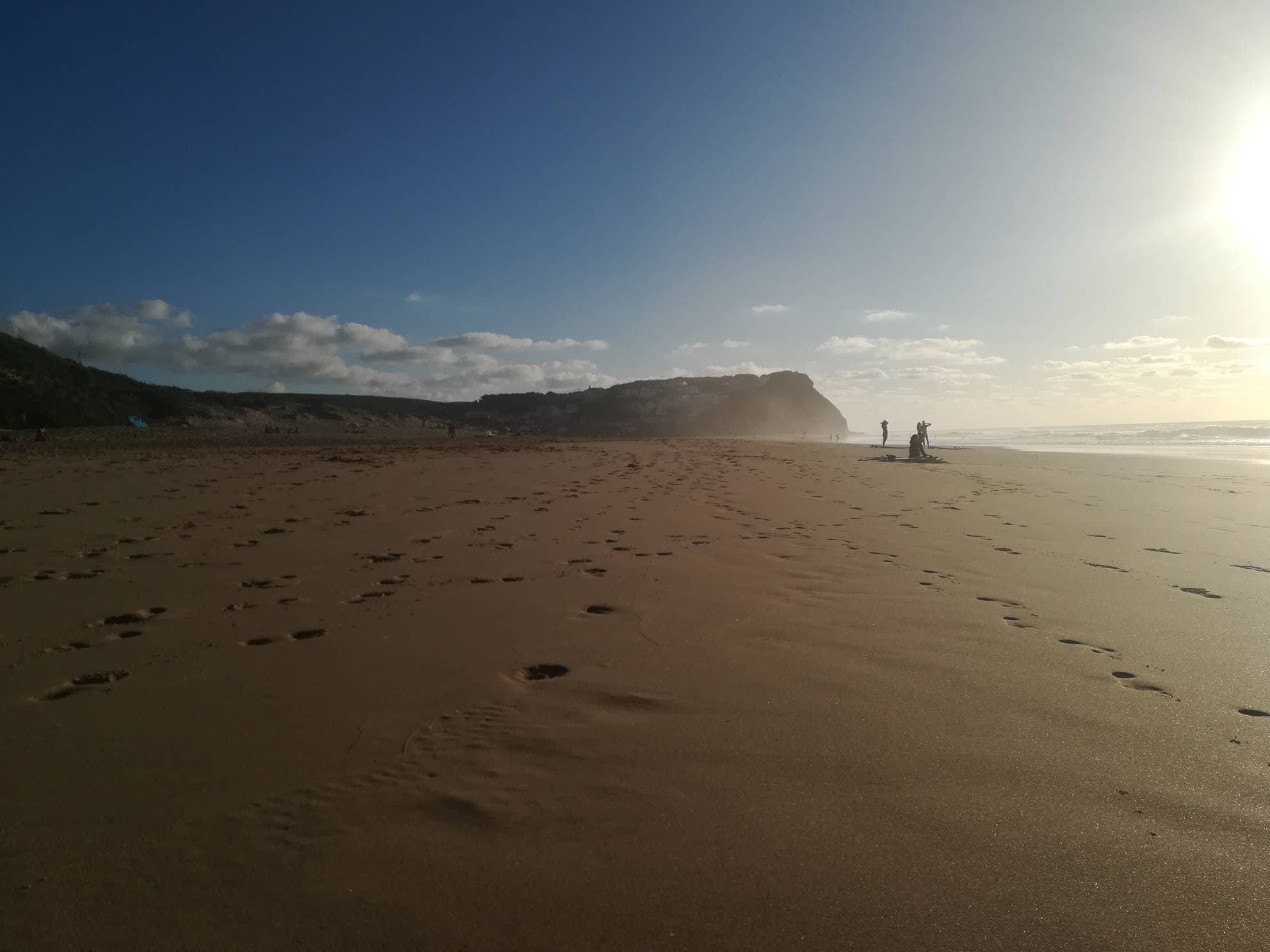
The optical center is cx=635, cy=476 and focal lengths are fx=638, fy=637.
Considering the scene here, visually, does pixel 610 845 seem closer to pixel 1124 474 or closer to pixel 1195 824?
pixel 1195 824

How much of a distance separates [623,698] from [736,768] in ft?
2.53

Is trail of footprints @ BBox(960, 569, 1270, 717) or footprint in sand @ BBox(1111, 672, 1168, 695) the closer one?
trail of footprints @ BBox(960, 569, 1270, 717)

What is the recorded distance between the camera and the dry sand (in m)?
1.82

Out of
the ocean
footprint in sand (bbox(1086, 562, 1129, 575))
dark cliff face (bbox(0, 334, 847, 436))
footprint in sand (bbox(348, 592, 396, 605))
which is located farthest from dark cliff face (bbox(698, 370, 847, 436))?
footprint in sand (bbox(348, 592, 396, 605))

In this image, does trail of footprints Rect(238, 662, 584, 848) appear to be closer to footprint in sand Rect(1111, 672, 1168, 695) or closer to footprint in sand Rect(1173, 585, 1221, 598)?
footprint in sand Rect(1111, 672, 1168, 695)

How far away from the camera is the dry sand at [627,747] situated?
5.98 ft

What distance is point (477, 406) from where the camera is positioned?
8281cm

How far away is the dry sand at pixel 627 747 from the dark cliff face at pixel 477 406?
3899 centimetres

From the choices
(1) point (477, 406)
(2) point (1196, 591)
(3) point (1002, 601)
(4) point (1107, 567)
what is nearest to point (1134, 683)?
(3) point (1002, 601)

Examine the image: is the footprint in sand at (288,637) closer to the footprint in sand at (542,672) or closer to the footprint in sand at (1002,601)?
the footprint in sand at (542,672)

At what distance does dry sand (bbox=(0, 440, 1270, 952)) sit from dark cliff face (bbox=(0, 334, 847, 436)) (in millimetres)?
38992

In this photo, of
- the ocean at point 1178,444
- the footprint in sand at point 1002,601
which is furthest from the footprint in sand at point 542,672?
the ocean at point 1178,444

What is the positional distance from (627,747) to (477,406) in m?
83.3

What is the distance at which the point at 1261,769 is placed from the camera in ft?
8.40
